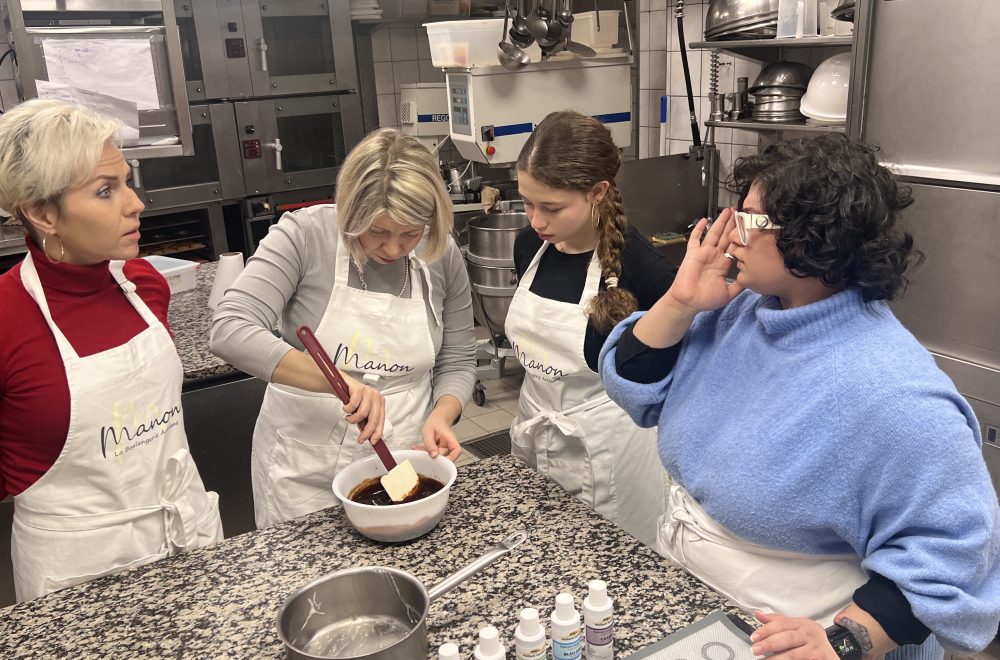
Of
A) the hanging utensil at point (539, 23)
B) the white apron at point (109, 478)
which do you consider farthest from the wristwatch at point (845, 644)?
the hanging utensil at point (539, 23)

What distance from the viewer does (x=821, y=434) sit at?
106cm

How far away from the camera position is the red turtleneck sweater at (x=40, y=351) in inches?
53.5

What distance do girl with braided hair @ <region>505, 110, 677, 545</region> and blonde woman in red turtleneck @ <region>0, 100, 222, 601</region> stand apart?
826 millimetres

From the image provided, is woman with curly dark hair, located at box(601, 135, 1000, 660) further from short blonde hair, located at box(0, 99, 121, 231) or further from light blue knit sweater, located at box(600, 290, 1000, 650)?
short blonde hair, located at box(0, 99, 121, 231)

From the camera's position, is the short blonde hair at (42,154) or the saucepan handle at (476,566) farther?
the short blonde hair at (42,154)

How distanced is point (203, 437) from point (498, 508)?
4.23ft

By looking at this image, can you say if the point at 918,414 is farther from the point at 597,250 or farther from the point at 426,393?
the point at 426,393

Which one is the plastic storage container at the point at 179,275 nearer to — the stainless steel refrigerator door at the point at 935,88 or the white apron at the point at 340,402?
the white apron at the point at 340,402

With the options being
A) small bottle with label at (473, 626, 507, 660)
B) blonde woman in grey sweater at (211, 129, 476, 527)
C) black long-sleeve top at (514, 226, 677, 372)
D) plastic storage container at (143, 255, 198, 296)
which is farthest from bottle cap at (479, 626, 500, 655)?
plastic storage container at (143, 255, 198, 296)

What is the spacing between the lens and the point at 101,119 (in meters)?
1.47

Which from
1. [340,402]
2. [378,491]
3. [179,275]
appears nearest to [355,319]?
[340,402]

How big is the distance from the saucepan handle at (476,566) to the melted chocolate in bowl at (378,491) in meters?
0.22

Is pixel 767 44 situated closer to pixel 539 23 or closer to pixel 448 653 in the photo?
pixel 539 23

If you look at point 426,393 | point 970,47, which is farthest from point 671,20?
point 426,393
